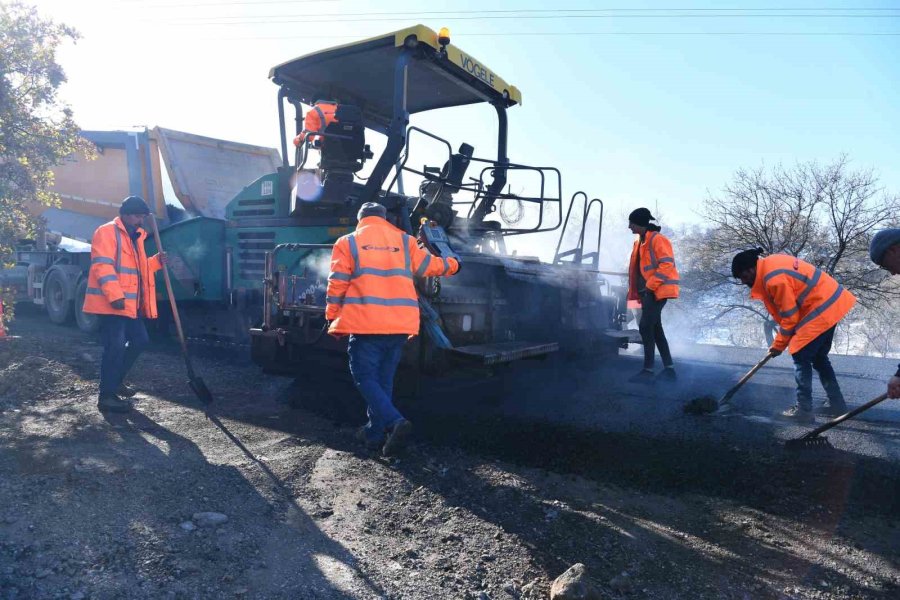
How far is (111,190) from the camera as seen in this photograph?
916 centimetres

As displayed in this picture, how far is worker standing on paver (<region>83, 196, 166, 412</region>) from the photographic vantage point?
439 centimetres

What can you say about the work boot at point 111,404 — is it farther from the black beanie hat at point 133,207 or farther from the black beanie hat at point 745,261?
the black beanie hat at point 745,261

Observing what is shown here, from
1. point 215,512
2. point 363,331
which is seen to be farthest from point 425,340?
point 215,512

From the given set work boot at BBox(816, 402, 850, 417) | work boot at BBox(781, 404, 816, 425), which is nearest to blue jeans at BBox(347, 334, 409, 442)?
work boot at BBox(781, 404, 816, 425)

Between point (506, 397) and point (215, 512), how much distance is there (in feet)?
10.2

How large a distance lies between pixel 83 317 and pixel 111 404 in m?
4.48

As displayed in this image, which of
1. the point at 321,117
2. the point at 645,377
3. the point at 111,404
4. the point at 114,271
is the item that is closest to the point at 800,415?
the point at 645,377

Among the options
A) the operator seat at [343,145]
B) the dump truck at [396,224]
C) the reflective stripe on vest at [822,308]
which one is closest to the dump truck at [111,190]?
the dump truck at [396,224]

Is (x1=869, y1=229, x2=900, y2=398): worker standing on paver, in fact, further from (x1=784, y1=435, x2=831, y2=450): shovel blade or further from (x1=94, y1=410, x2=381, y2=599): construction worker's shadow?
(x1=94, y1=410, x2=381, y2=599): construction worker's shadow

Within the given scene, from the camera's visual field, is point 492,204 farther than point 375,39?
Yes

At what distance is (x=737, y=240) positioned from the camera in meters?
22.1

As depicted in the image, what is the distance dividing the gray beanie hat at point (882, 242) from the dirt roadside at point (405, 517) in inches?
49.7

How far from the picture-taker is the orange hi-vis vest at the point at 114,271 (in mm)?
4371

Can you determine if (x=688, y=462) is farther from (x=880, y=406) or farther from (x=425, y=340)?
(x=880, y=406)
